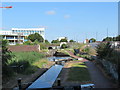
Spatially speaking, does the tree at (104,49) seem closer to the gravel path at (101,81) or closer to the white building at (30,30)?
the gravel path at (101,81)

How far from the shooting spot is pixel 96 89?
12.3 m

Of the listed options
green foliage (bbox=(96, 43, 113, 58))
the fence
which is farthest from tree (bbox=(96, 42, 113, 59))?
the fence

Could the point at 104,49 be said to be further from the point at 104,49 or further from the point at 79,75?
the point at 79,75

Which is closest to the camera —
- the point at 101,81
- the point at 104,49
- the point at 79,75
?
the point at 101,81

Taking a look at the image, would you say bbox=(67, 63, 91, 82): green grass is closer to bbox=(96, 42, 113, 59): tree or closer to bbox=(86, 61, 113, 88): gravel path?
bbox=(86, 61, 113, 88): gravel path

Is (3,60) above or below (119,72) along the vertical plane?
above

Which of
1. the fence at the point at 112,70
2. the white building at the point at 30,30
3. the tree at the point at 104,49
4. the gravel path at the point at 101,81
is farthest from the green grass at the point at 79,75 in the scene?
the white building at the point at 30,30

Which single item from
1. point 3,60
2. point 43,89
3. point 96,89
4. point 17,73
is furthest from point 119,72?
point 17,73

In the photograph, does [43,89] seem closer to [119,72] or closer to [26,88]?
[26,88]

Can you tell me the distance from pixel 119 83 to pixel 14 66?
10.9 m

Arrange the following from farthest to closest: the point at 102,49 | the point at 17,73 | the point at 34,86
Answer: the point at 102,49 → the point at 17,73 → the point at 34,86

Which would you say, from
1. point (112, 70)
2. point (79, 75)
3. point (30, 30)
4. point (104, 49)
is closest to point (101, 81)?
point (112, 70)

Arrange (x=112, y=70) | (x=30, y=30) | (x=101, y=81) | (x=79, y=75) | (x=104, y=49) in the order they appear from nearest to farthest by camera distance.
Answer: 1. (x=101, y=81)
2. (x=112, y=70)
3. (x=79, y=75)
4. (x=104, y=49)
5. (x=30, y=30)

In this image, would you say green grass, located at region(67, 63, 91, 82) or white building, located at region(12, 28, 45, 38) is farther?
white building, located at region(12, 28, 45, 38)
